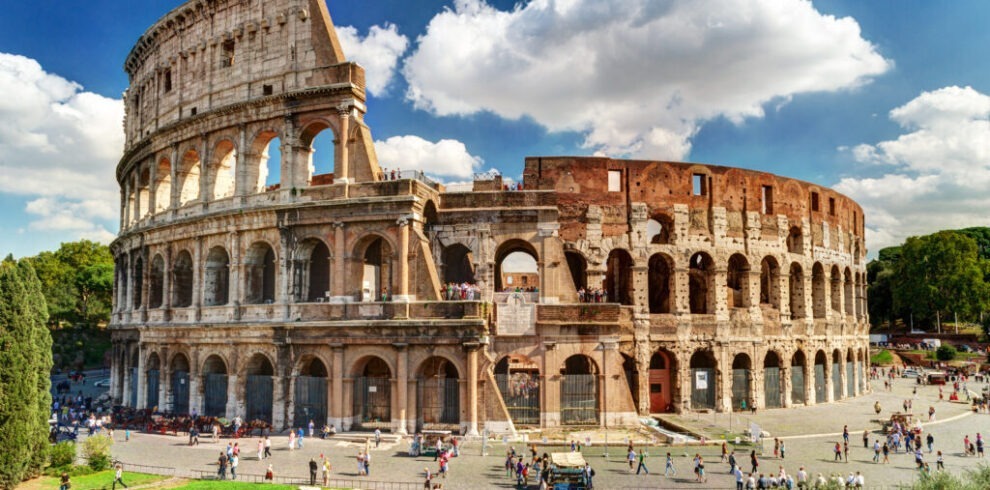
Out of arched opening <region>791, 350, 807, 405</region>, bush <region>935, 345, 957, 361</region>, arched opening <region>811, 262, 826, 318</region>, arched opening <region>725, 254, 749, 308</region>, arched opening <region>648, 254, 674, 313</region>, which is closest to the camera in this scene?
arched opening <region>648, 254, 674, 313</region>

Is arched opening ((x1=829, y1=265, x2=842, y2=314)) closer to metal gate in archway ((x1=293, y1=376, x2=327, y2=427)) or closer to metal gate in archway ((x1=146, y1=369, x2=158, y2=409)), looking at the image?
metal gate in archway ((x1=293, y1=376, x2=327, y2=427))

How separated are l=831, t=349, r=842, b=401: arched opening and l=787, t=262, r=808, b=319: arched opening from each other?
16.2 ft

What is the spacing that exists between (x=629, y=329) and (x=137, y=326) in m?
25.0

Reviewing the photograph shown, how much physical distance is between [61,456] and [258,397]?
26.5ft

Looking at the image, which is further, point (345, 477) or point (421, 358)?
point (421, 358)

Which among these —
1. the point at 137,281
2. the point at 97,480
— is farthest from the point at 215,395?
the point at 137,281

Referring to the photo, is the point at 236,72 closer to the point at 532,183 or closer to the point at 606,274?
the point at 532,183

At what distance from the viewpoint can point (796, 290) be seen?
1522 inches

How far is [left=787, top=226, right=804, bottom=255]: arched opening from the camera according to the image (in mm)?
38562

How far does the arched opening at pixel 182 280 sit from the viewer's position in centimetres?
3403

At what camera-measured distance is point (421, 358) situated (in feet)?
90.8

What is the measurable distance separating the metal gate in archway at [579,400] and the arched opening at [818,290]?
18.1 m

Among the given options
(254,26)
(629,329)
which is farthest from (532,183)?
(254,26)

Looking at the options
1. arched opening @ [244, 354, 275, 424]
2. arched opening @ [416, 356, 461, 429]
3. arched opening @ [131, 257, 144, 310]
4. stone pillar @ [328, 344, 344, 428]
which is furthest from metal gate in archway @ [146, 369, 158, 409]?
arched opening @ [416, 356, 461, 429]
